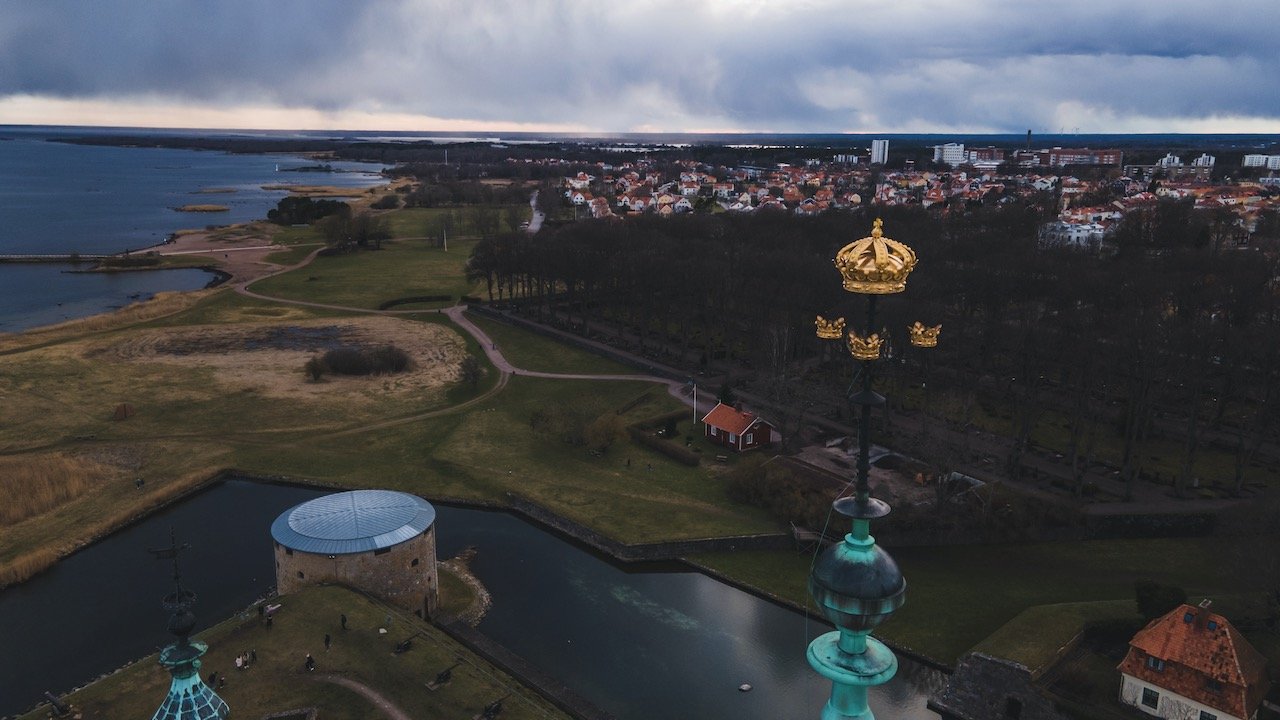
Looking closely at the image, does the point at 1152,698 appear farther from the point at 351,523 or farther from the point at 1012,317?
the point at 1012,317

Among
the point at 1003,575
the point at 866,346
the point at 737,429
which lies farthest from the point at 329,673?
the point at 737,429

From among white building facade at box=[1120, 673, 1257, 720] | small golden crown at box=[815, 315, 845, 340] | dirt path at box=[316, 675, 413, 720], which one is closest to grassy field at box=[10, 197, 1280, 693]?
white building facade at box=[1120, 673, 1257, 720]

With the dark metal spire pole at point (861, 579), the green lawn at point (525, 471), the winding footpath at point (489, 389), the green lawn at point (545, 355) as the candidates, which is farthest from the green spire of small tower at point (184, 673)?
the green lawn at point (545, 355)

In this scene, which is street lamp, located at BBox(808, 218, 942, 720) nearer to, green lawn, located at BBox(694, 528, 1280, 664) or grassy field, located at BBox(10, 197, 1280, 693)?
grassy field, located at BBox(10, 197, 1280, 693)

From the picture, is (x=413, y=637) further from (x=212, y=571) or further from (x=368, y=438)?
(x=368, y=438)

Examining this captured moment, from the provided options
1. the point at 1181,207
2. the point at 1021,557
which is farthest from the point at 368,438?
the point at 1181,207
